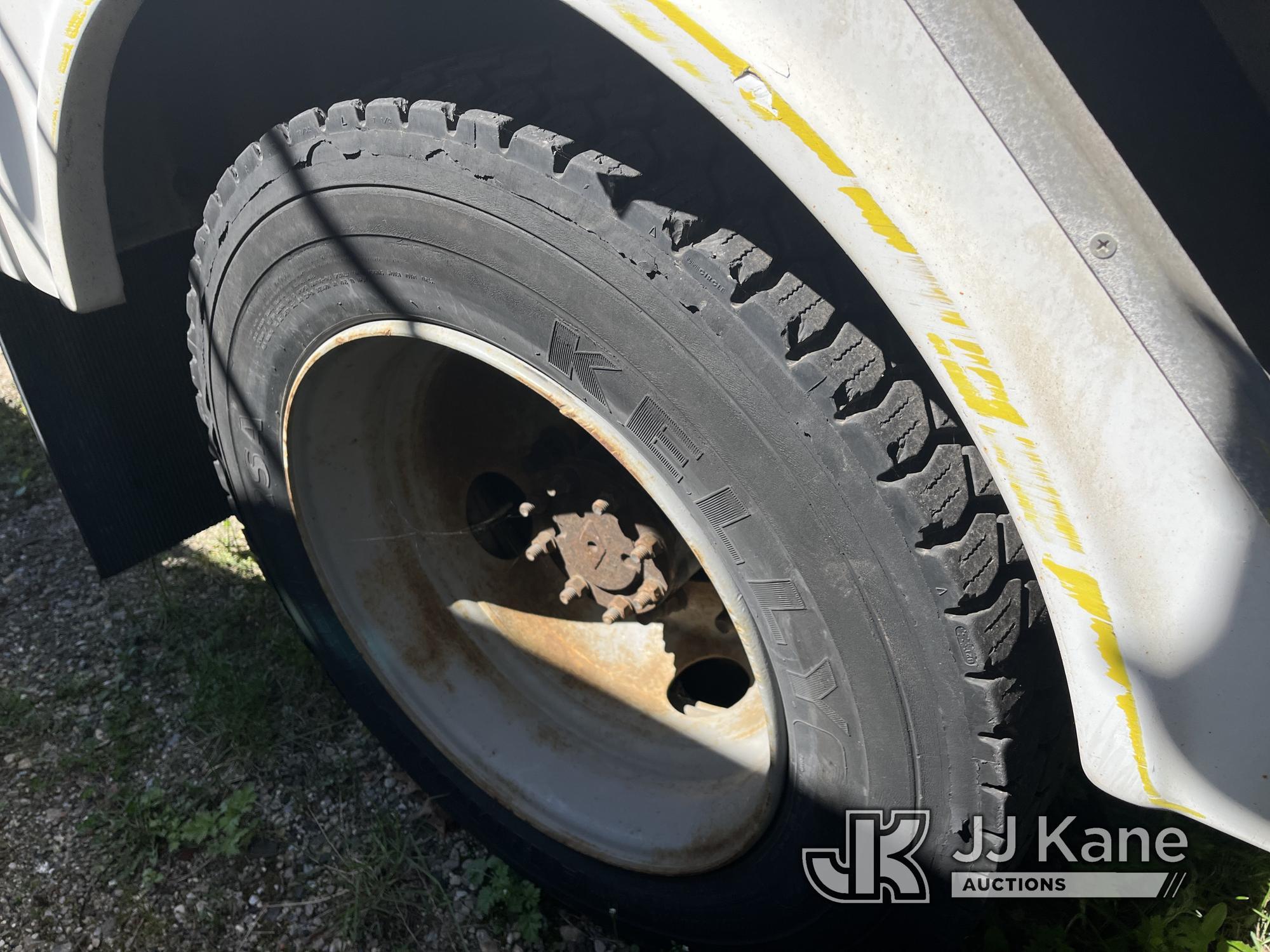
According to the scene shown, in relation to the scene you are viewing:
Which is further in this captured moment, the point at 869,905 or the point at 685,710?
the point at 685,710

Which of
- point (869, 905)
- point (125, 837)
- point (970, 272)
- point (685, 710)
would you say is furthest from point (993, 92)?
point (125, 837)

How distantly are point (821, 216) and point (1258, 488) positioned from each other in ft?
1.65

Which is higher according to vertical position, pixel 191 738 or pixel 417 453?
pixel 417 453

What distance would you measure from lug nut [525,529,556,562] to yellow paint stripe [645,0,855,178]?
120 centimetres

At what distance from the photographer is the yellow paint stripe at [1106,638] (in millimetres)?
1039

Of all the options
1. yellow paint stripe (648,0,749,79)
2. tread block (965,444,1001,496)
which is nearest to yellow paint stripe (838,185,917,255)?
yellow paint stripe (648,0,749,79)

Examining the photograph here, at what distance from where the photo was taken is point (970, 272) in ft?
3.14

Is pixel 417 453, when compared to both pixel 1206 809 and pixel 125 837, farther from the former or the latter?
pixel 1206 809

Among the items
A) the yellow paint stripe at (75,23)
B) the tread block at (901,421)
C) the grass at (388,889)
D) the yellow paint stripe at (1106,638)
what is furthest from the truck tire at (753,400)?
the grass at (388,889)

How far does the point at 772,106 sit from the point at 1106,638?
68cm

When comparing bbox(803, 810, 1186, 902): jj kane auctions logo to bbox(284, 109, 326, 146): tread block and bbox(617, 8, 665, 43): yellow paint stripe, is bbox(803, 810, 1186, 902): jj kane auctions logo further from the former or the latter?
Result: bbox(284, 109, 326, 146): tread block

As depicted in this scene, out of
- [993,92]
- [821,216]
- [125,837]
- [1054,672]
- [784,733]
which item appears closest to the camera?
[993,92]

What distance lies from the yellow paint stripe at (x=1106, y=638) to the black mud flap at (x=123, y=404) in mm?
2069

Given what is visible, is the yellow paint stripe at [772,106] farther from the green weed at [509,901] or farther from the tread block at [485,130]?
the green weed at [509,901]
